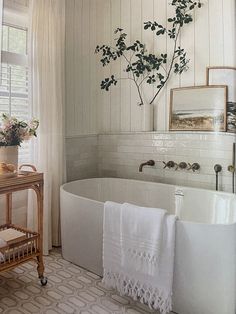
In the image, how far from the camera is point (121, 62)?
371cm

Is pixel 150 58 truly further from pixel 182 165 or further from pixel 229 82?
pixel 182 165

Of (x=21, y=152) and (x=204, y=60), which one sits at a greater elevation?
(x=204, y=60)

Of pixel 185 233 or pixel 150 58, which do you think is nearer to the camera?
pixel 185 233

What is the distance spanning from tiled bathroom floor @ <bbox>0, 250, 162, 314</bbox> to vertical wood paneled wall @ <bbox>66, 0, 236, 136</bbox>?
157 cm

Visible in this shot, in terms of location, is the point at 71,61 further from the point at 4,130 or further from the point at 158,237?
the point at 158,237

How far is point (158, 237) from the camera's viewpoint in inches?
79.4

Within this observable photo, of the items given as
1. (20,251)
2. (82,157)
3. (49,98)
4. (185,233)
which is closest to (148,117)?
Answer: (82,157)

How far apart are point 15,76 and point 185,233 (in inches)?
83.0

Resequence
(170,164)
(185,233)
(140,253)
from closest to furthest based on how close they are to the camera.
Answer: (185,233)
(140,253)
(170,164)

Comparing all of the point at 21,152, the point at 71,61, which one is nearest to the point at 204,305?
the point at 21,152

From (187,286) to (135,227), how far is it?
0.49m

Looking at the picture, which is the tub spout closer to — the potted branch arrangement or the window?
the potted branch arrangement

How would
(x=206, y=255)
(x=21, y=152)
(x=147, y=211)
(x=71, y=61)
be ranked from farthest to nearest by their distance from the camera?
(x=71, y=61) < (x=21, y=152) < (x=147, y=211) < (x=206, y=255)

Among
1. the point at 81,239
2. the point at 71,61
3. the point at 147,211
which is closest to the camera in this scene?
the point at 147,211
